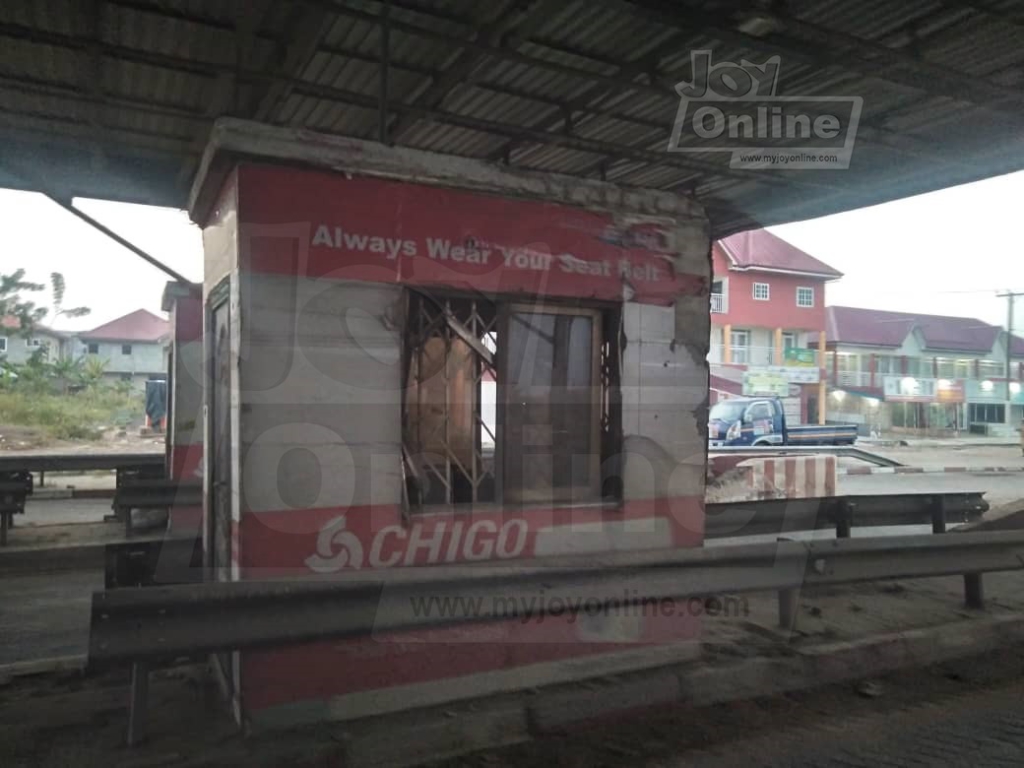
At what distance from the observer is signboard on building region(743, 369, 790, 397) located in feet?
121

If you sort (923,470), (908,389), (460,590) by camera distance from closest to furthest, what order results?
(460,590)
(923,470)
(908,389)

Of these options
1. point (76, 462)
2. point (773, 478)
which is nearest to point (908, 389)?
point (773, 478)

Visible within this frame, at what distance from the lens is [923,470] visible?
2131cm

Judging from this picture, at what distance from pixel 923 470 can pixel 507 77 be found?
21251 millimetres

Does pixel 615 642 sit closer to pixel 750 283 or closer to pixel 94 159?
pixel 94 159

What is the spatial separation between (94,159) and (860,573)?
6.07 metres

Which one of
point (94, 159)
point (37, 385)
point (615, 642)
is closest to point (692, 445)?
point (615, 642)

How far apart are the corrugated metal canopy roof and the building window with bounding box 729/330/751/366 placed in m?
33.0

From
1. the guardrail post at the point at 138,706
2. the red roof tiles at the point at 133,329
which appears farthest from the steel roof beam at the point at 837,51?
the red roof tiles at the point at 133,329

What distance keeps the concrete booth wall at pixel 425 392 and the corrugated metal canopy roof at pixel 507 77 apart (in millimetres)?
506

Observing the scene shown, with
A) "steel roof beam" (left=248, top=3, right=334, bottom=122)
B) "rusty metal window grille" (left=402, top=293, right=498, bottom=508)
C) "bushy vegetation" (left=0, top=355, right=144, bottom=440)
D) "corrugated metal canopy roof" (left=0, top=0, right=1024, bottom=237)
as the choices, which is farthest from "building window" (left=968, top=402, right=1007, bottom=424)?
"steel roof beam" (left=248, top=3, right=334, bottom=122)

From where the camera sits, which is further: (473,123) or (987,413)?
(987,413)

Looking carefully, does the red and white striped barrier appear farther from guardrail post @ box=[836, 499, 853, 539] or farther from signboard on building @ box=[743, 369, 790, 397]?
signboard on building @ box=[743, 369, 790, 397]

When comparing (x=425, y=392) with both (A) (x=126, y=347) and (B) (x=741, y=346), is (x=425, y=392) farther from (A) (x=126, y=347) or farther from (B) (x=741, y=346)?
(A) (x=126, y=347)
